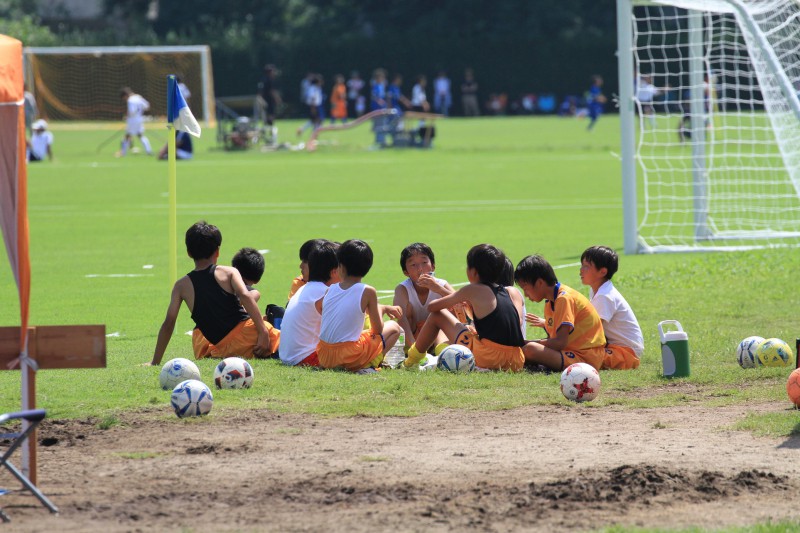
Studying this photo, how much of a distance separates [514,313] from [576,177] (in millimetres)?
20685

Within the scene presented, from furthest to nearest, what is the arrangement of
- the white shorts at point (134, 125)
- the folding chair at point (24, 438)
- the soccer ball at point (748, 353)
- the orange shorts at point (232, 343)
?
the white shorts at point (134, 125) < the orange shorts at point (232, 343) < the soccer ball at point (748, 353) < the folding chair at point (24, 438)

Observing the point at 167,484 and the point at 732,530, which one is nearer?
the point at 732,530

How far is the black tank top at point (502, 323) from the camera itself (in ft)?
30.8

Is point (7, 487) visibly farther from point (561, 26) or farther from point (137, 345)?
point (561, 26)

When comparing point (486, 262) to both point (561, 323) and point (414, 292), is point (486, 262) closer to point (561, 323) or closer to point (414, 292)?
point (561, 323)

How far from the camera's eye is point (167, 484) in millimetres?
6266

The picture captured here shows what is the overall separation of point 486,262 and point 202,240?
88.6 inches

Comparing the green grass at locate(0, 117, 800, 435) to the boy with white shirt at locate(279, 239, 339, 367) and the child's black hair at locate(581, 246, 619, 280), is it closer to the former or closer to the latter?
the boy with white shirt at locate(279, 239, 339, 367)

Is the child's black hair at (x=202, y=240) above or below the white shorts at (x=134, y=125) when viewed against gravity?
below

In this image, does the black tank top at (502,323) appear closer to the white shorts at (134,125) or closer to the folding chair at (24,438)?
the folding chair at (24,438)

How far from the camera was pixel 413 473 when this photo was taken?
6410 millimetres

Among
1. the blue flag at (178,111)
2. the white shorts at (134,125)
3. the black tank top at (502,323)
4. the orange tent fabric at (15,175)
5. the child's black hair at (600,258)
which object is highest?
the white shorts at (134,125)

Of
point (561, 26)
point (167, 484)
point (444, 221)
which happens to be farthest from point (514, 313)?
point (561, 26)

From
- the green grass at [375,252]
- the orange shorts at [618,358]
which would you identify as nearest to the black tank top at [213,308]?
the green grass at [375,252]
